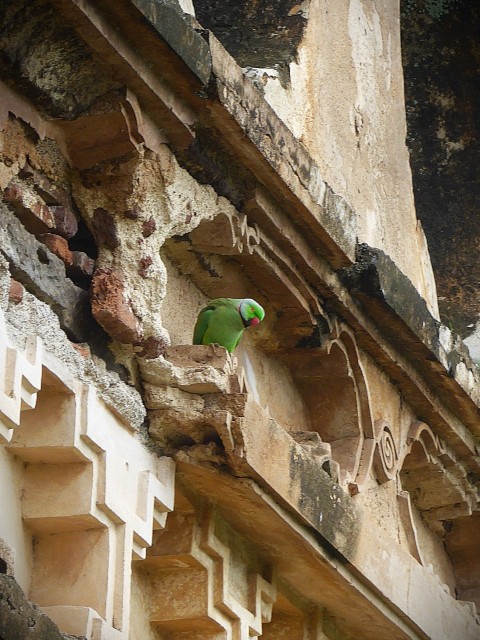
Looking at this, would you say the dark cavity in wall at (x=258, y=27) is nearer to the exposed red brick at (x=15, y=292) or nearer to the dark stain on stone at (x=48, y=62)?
the dark stain on stone at (x=48, y=62)

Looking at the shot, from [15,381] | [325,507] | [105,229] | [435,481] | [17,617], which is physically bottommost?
[17,617]

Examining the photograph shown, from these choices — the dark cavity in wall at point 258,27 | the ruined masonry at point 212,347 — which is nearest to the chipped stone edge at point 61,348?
the ruined masonry at point 212,347

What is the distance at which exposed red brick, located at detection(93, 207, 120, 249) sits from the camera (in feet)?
18.0

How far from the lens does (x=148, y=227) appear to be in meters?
5.56

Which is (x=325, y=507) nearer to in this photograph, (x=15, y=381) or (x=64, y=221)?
(x=64, y=221)

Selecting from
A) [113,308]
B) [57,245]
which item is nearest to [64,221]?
[57,245]

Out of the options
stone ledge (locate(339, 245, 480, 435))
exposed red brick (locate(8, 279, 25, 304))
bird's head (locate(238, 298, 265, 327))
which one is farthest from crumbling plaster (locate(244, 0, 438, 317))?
exposed red brick (locate(8, 279, 25, 304))

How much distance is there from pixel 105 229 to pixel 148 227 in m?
0.15

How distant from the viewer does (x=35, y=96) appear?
5.24 meters

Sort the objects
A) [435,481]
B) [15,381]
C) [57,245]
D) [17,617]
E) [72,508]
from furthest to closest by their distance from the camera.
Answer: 1. [435,481]
2. [57,245]
3. [72,508]
4. [15,381]
5. [17,617]

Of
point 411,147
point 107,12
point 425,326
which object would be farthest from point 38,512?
point 411,147

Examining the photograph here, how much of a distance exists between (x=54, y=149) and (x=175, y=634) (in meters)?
1.62

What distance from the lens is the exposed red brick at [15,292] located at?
498 centimetres

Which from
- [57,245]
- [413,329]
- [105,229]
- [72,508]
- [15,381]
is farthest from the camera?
[413,329]
